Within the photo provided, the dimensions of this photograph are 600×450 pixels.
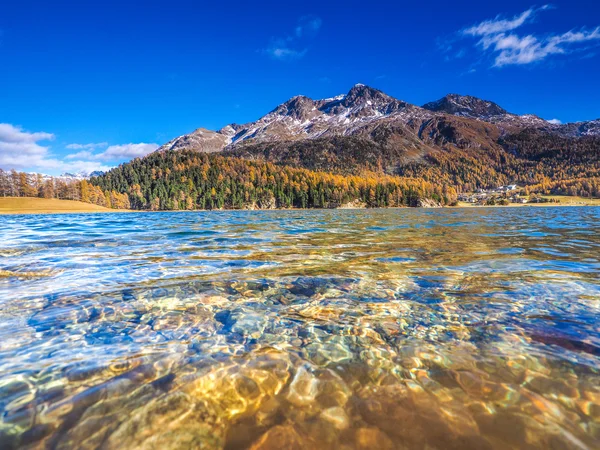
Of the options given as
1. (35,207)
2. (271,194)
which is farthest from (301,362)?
(271,194)

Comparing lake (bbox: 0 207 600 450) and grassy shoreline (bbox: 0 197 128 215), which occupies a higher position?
lake (bbox: 0 207 600 450)

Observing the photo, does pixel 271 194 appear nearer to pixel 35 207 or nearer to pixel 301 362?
pixel 35 207

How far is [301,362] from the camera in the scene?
4.60m

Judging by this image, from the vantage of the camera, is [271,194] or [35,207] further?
[271,194]

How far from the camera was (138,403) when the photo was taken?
11.9 feet

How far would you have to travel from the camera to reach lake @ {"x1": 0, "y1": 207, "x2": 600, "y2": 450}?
127 inches

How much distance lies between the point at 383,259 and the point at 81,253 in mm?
13090

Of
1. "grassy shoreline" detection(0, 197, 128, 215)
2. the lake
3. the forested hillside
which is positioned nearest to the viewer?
the lake

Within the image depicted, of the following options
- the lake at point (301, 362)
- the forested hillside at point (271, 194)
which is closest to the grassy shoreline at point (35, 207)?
the forested hillside at point (271, 194)

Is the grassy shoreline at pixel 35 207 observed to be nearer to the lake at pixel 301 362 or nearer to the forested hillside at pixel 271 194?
the forested hillside at pixel 271 194

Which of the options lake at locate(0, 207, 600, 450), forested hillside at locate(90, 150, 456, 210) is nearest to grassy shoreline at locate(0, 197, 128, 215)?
forested hillside at locate(90, 150, 456, 210)

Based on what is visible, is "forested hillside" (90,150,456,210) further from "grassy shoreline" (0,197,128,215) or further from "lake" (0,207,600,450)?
"lake" (0,207,600,450)

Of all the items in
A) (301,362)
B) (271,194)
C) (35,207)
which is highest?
(271,194)

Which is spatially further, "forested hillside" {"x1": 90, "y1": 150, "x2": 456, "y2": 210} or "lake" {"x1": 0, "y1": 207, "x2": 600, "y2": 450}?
"forested hillside" {"x1": 90, "y1": 150, "x2": 456, "y2": 210}
